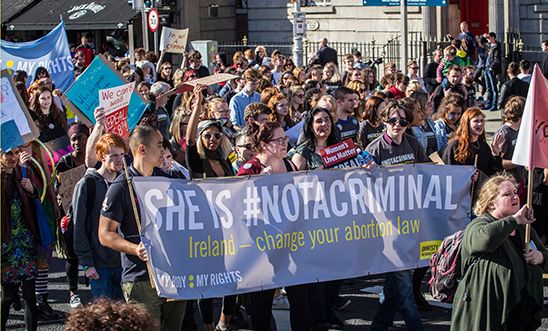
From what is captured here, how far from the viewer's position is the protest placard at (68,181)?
9.01m

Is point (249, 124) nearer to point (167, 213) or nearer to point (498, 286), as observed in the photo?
point (167, 213)

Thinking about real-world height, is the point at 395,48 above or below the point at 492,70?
above

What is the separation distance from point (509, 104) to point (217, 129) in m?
2.69

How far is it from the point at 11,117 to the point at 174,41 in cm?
1335

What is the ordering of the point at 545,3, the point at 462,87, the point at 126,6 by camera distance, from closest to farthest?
the point at 462,87 < the point at 545,3 < the point at 126,6

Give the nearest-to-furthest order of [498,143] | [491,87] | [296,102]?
1. [498,143]
2. [296,102]
3. [491,87]

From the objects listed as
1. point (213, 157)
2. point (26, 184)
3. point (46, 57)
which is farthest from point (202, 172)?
point (46, 57)

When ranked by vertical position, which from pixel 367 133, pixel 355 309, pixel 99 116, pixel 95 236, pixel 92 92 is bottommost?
pixel 355 309

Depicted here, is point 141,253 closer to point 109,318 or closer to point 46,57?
point 109,318

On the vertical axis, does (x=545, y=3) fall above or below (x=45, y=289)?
above

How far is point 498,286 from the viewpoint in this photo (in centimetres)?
648

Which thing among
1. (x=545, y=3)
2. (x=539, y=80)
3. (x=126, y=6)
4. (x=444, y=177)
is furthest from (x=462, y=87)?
(x=126, y=6)

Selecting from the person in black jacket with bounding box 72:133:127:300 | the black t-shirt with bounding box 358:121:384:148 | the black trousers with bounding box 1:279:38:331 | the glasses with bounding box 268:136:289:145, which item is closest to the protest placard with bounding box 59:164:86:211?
the black trousers with bounding box 1:279:38:331

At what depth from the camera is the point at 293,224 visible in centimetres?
743
